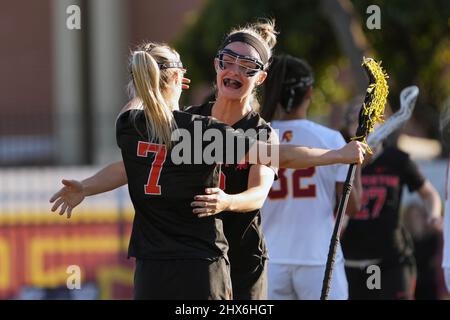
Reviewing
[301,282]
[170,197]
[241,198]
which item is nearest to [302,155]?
[241,198]

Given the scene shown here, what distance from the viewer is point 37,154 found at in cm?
1844

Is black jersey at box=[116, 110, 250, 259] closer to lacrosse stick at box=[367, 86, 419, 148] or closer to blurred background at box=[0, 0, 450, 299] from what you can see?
lacrosse stick at box=[367, 86, 419, 148]

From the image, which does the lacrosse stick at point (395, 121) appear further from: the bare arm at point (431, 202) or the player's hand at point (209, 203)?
the player's hand at point (209, 203)

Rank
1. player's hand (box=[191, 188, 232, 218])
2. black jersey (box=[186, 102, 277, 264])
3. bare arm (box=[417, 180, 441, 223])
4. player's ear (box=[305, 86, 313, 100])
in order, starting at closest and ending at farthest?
player's hand (box=[191, 188, 232, 218])
black jersey (box=[186, 102, 277, 264])
player's ear (box=[305, 86, 313, 100])
bare arm (box=[417, 180, 441, 223])

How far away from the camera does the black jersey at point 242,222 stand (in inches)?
186

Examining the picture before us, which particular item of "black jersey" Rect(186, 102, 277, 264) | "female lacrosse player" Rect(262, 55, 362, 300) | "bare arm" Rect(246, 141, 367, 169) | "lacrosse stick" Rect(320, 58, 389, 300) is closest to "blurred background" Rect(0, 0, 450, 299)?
"female lacrosse player" Rect(262, 55, 362, 300)

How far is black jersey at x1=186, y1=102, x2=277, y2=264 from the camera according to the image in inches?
186

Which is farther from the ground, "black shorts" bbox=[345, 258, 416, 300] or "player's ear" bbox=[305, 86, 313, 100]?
"player's ear" bbox=[305, 86, 313, 100]

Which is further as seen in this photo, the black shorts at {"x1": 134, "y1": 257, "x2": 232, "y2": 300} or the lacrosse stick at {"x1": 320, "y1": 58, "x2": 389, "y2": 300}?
the lacrosse stick at {"x1": 320, "y1": 58, "x2": 389, "y2": 300}

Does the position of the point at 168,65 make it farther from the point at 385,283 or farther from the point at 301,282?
the point at 385,283

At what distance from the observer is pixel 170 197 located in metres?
4.23

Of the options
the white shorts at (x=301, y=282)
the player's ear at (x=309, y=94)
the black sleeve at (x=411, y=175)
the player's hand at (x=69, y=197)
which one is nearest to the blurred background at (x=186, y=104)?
the black sleeve at (x=411, y=175)

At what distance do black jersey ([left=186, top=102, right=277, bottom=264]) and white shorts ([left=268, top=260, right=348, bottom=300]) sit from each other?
86cm

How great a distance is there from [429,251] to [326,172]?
3.55 metres
